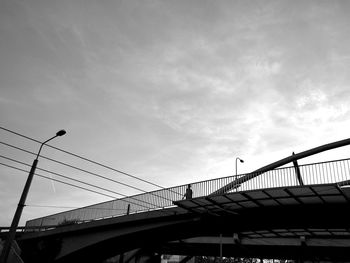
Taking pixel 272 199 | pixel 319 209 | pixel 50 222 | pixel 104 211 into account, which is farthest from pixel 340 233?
pixel 50 222

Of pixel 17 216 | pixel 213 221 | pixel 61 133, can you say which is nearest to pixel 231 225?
pixel 213 221

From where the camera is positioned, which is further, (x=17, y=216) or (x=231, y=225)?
(x=231, y=225)

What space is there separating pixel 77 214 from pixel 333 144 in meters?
30.8

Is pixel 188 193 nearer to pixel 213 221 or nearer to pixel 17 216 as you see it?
pixel 213 221

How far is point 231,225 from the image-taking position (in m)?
25.3

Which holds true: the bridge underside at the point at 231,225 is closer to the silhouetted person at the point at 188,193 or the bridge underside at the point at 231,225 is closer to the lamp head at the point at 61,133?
the silhouetted person at the point at 188,193

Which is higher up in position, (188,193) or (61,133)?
(61,133)

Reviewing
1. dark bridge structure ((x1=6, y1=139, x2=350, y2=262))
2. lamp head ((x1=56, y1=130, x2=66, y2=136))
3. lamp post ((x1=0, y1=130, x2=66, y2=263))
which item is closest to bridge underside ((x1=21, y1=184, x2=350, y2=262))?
dark bridge structure ((x1=6, y1=139, x2=350, y2=262))

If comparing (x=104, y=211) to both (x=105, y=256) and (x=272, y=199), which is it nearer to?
(x=105, y=256)

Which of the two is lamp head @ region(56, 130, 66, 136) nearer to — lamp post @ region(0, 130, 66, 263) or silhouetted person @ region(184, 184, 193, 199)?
lamp post @ region(0, 130, 66, 263)

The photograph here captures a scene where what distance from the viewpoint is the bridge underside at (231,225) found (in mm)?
19281

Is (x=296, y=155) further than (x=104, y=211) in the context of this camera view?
Yes

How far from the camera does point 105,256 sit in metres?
37.7

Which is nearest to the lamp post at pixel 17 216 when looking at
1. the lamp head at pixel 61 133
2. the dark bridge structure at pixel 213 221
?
the lamp head at pixel 61 133
